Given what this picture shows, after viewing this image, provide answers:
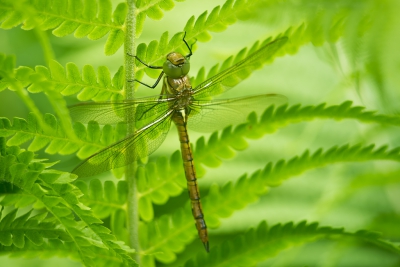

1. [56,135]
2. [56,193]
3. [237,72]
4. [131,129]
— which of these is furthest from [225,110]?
[56,193]

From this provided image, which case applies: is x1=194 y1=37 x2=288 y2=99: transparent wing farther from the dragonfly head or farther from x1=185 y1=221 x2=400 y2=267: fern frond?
x1=185 y1=221 x2=400 y2=267: fern frond

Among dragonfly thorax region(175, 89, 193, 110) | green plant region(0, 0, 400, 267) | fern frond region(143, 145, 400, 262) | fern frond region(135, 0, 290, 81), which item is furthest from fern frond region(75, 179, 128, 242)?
dragonfly thorax region(175, 89, 193, 110)

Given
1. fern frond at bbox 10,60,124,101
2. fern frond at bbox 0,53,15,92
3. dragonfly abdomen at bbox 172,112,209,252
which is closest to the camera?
fern frond at bbox 0,53,15,92

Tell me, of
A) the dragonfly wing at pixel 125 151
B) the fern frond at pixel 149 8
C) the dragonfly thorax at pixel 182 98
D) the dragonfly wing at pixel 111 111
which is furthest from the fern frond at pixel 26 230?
the dragonfly thorax at pixel 182 98

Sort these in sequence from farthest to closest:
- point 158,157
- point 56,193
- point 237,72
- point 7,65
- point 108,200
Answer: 1. point 237,72
2. point 158,157
3. point 108,200
4. point 56,193
5. point 7,65

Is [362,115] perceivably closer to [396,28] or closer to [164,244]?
[396,28]

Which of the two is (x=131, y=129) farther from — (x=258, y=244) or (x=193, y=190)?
(x=258, y=244)
